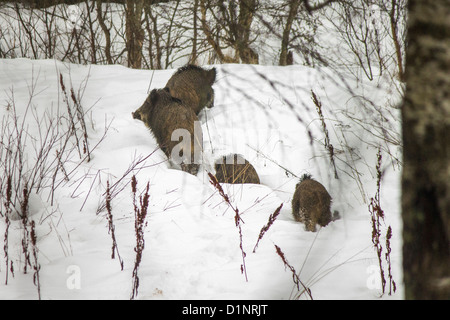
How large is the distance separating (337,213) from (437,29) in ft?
7.67

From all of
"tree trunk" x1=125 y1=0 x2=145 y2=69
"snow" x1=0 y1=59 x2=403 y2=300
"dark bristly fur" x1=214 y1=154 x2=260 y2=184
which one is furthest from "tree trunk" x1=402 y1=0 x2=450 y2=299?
"tree trunk" x1=125 y1=0 x2=145 y2=69

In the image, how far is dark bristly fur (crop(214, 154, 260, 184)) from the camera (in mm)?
3697

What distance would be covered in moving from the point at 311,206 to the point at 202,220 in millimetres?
769

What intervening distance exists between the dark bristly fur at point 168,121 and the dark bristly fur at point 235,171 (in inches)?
9.6

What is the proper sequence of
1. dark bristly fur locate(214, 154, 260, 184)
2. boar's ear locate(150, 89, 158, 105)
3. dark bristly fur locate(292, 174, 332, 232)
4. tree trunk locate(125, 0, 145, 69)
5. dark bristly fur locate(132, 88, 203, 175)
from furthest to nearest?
tree trunk locate(125, 0, 145, 69) → boar's ear locate(150, 89, 158, 105) → dark bristly fur locate(132, 88, 203, 175) → dark bristly fur locate(214, 154, 260, 184) → dark bristly fur locate(292, 174, 332, 232)

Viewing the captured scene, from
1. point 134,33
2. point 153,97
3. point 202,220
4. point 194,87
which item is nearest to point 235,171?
point 202,220

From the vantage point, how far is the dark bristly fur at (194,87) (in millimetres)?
5215

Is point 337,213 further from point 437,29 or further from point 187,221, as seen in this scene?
point 437,29

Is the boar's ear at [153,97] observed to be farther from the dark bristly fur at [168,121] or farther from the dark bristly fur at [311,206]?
the dark bristly fur at [311,206]

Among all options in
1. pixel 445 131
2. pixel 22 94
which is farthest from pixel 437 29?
pixel 22 94

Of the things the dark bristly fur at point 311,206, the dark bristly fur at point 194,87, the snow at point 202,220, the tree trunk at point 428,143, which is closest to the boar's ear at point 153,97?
the snow at point 202,220

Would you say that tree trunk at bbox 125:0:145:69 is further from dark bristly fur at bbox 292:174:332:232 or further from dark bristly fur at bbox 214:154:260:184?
dark bristly fur at bbox 292:174:332:232

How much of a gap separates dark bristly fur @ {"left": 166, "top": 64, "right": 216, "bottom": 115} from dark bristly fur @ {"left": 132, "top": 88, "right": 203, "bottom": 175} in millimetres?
494

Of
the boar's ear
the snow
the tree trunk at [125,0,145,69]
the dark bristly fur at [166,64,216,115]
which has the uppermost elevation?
the tree trunk at [125,0,145,69]
